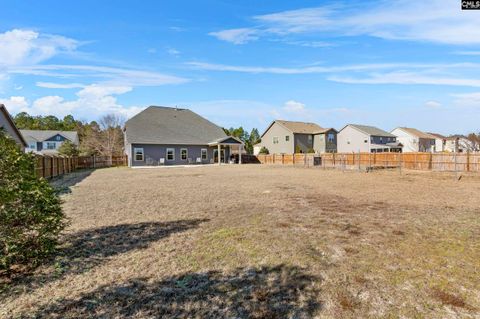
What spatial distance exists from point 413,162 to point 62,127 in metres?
79.9

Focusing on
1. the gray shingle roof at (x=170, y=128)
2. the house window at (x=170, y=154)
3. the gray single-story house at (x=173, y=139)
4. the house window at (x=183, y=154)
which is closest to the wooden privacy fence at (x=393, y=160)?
the gray single-story house at (x=173, y=139)

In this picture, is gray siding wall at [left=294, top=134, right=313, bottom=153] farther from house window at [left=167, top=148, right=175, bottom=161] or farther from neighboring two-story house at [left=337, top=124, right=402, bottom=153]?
house window at [left=167, top=148, right=175, bottom=161]

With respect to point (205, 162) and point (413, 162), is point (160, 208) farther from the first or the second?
point (205, 162)

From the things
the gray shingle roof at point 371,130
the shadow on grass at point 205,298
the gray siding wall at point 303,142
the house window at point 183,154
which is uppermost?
the gray shingle roof at point 371,130

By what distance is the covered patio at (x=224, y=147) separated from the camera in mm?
34906

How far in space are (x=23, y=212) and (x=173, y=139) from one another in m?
30.5

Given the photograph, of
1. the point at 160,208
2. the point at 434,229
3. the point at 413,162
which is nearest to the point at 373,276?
the point at 434,229

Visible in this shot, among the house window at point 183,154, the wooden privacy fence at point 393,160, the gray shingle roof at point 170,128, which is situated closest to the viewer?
the wooden privacy fence at point 393,160

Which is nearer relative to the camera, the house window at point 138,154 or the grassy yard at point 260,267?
the grassy yard at point 260,267

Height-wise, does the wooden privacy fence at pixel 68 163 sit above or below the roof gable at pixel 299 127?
below

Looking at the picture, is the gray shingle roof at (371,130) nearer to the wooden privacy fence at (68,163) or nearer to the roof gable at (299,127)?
the roof gable at (299,127)

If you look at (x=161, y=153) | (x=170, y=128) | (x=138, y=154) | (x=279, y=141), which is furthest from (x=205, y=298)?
(x=279, y=141)

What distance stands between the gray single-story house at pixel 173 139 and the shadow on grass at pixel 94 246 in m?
26.3

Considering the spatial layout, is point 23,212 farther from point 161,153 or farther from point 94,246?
point 161,153
